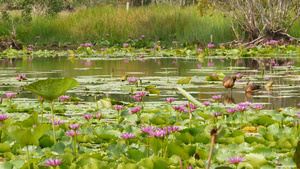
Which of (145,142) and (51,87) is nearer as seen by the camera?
(51,87)

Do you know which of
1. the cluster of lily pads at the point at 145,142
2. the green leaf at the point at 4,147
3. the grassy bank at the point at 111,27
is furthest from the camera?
the grassy bank at the point at 111,27

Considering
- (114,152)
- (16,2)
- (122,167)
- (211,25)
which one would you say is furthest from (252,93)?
(16,2)

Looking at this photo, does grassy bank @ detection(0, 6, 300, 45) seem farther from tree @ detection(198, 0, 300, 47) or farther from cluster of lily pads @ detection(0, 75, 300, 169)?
cluster of lily pads @ detection(0, 75, 300, 169)

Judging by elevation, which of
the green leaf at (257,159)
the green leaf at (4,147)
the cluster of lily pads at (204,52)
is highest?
the green leaf at (257,159)

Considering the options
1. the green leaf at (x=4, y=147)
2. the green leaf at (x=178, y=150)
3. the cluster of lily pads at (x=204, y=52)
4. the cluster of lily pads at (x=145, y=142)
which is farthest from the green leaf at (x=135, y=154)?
the cluster of lily pads at (x=204, y=52)

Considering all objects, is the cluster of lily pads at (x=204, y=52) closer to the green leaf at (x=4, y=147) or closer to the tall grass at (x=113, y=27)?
the tall grass at (x=113, y=27)

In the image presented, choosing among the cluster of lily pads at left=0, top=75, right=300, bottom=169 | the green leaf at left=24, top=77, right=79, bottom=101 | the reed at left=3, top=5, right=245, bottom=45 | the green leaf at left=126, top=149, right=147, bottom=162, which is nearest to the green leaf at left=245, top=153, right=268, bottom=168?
the cluster of lily pads at left=0, top=75, right=300, bottom=169

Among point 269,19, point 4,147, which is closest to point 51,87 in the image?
point 4,147

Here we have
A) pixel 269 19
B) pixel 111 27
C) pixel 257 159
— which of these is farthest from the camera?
pixel 111 27

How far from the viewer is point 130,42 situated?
14055 millimetres

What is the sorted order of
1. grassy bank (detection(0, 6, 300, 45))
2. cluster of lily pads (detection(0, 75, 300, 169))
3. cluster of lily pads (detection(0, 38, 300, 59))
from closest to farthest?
cluster of lily pads (detection(0, 75, 300, 169)) < cluster of lily pads (detection(0, 38, 300, 59)) < grassy bank (detection(0, 6, 300, 45))

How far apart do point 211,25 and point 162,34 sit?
1816 mm

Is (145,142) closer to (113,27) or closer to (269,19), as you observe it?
(269,19)

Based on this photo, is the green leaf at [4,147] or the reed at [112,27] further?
the reed at [112,27]
